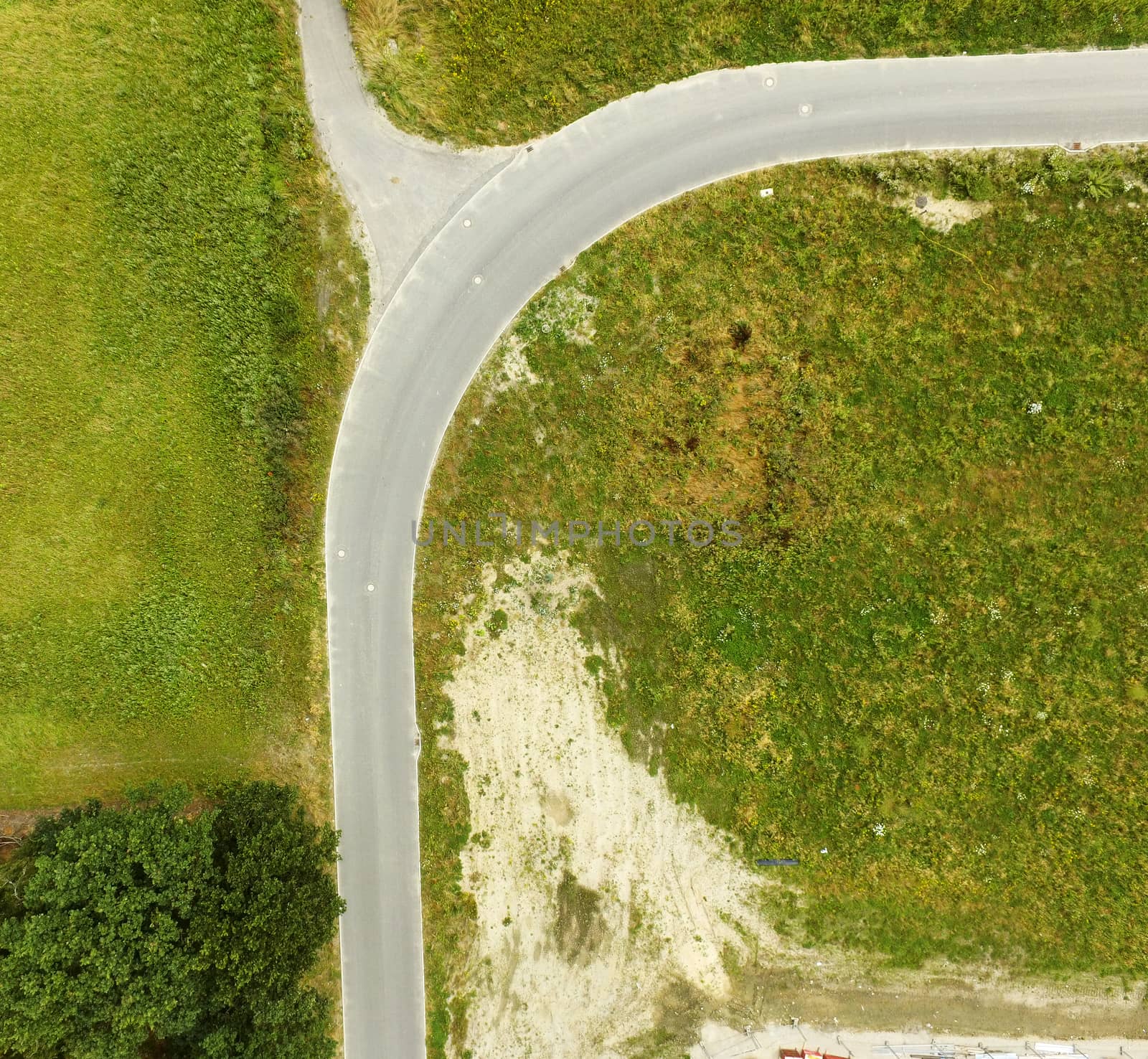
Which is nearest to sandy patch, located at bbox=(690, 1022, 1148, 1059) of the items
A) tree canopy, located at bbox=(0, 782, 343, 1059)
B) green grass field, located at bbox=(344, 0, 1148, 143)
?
tree canopy, located at bbox=(0, 782, 343, 1059)

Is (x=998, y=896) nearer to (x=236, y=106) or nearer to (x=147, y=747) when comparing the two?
(x=147, y=747)

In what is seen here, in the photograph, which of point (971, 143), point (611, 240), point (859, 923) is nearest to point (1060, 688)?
point (859, 923)

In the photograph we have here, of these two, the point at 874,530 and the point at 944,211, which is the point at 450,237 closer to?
the point at 944,211

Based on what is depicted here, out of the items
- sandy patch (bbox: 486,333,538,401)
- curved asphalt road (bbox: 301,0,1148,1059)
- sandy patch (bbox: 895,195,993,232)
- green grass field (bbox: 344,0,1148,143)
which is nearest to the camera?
green grass field (bbox: 344,0,1148,143)

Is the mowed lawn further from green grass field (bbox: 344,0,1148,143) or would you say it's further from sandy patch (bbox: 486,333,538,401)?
sandy patch (bbox: 486,333,538,401)

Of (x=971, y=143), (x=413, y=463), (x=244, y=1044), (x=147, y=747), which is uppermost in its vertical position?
(x=971, y=143)
